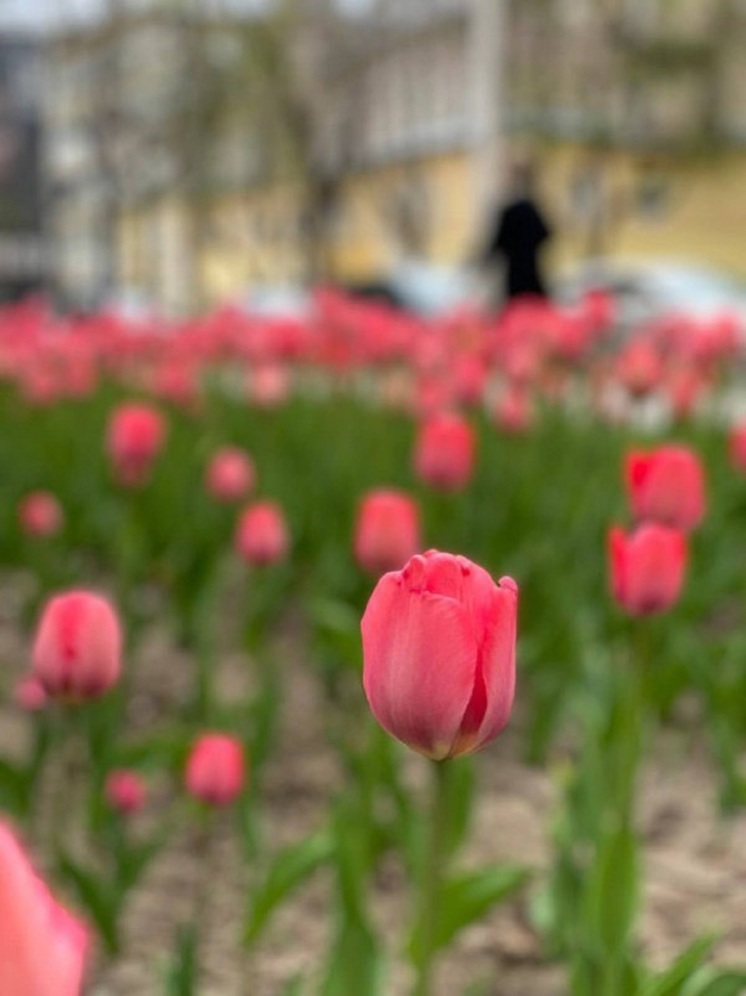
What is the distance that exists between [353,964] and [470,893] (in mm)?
140

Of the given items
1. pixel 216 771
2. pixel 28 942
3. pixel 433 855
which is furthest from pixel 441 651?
pixel 216 771

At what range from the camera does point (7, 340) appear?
5.95m

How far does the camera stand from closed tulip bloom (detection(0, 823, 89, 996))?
397 mm

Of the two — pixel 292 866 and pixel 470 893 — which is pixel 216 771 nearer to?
pixel 292 866

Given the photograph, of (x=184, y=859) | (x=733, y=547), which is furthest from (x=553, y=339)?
(x=184, y=859)

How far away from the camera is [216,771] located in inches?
61.5

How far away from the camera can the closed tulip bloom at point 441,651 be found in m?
0.75

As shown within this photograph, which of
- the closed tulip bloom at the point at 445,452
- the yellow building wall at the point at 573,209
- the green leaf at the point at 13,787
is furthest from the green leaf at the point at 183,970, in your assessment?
the yellow building wall at the point at 573,209

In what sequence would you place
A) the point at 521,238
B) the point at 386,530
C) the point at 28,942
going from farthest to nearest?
1. the point at 521,238
2. the point at 386,530
3. the point at 28,942

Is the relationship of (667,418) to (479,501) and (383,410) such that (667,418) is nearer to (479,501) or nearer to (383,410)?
(383,410)

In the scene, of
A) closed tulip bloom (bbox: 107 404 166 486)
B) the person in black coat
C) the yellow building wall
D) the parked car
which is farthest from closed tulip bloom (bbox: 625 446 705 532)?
the yellow building wall

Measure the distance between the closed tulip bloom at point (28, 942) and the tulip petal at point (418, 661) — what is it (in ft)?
1.14

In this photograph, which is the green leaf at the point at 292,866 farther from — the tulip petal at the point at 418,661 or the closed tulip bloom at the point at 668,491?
the tulip petal at the point at 418,661

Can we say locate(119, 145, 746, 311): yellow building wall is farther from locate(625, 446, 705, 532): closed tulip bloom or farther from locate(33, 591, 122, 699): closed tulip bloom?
locate(33, 591, 122, 699): closed tulip bloom
